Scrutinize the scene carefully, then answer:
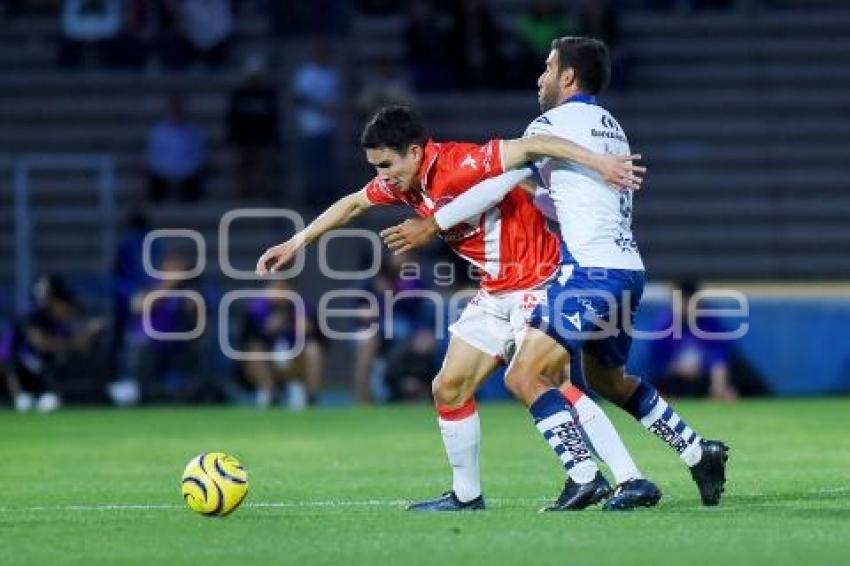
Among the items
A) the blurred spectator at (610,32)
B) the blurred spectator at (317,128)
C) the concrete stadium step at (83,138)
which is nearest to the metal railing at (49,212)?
Result: the concrete stadium step at (83,138)

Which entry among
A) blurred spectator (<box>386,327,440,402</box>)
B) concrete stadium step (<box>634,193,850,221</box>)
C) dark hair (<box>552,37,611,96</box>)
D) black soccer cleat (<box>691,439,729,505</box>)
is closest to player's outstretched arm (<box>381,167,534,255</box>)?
dark hair (<box>552,37,611,96</box>)

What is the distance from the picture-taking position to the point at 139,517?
10.5 metres

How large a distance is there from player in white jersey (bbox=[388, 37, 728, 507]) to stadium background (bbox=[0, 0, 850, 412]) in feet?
44.7

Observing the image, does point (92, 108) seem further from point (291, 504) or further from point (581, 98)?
point (581, 98)

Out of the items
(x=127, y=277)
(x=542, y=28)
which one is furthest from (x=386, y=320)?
(x=542, y=28)

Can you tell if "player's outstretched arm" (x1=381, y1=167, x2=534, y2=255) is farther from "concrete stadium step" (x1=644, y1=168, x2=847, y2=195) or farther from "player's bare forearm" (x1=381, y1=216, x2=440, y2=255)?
"concrete stadium step" (x1=644, y1=168, x2=847, y2=195)

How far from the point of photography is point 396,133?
10.4 m

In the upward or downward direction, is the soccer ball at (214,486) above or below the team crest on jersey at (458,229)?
below

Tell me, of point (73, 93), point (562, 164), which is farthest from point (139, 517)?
point (73, 93)

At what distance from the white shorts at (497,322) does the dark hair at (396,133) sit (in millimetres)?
892

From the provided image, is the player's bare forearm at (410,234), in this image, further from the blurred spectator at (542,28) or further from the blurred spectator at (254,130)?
the blurred spectator at (542,28)

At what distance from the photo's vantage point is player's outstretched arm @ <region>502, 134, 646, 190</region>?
32.8ft

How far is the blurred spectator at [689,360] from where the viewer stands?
21641 mm

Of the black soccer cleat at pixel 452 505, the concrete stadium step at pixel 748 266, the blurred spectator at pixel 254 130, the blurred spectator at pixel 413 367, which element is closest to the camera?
the black soccer cleat at pixel 452 505
